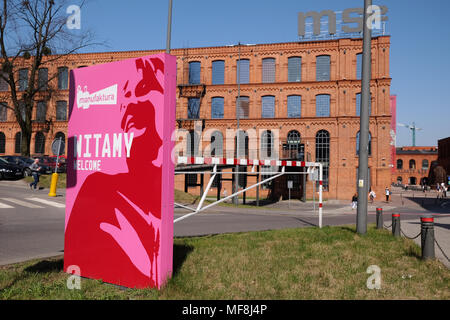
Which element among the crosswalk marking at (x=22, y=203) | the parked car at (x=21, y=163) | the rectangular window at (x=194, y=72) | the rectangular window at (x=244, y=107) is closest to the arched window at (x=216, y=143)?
the rectangular window at (x=244, y=107)

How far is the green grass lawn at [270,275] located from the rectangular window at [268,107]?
32431mm

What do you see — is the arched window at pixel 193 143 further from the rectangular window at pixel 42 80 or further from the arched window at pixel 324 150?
the rectangular window at pixel 42 80

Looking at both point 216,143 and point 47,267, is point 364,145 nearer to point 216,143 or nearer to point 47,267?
point 47,267

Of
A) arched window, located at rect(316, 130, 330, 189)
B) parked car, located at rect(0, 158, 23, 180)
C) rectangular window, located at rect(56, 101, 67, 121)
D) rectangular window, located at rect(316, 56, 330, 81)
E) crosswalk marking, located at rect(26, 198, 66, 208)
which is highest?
A: rectangular window, located at rect(316, 56, 330, 81)

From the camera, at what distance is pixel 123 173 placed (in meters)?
5.40

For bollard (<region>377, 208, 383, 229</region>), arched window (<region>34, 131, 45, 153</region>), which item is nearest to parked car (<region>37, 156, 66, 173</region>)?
arched window (<region>34, 131, 45, 153</region>)

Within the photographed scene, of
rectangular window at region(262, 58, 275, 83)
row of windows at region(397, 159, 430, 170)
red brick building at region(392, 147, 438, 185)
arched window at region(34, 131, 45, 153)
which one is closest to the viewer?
rectangular window at region(262, 58, 275, 83)

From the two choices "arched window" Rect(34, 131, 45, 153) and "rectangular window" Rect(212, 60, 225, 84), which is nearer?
"rectangular window" Rect(212, 60, 225, 84)

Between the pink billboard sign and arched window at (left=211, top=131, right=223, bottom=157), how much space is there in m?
34.1

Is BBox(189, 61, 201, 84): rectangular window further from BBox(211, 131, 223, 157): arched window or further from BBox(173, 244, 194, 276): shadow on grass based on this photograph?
BBox(173, 244, 194, 276): shadow on grass

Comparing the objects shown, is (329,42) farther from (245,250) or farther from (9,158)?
(245,250)

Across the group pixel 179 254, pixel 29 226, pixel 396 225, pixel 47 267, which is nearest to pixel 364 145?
pixel 396 225

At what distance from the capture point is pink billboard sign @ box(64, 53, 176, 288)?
16.6 feet

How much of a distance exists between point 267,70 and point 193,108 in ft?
29.2
